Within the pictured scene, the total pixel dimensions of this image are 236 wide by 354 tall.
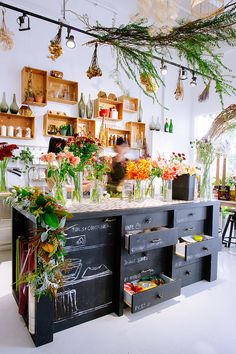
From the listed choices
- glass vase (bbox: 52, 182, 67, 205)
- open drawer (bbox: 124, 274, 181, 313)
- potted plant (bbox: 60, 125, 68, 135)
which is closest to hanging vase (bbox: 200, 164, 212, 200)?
open drawer (bbox: 124, 274, 181, 313)

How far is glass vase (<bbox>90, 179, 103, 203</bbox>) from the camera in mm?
2332

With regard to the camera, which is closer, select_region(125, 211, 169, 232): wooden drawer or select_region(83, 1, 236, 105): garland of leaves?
select_region(83, 1, 236, 105): garland of leaves

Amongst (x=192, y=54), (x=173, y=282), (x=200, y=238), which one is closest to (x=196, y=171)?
(x=200, y=238)

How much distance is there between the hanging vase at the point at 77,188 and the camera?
221 centimetres

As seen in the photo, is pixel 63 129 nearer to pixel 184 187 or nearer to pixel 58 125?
pixel 58 125

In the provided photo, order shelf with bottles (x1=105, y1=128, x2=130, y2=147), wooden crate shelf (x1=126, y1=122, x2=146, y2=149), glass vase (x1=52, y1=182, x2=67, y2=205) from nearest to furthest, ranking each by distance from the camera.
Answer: glass vase (x1=52, y1=182, x2=67, y2=205), shelf with bottles (x1=105, y1=128, x2=130, y2=147), wooden crate shelf (x1=126, y1=122, x2=146, y2=149)

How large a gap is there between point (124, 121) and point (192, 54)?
4903 mm

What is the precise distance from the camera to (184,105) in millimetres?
6570

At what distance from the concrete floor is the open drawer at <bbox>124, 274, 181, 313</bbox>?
0.34ft

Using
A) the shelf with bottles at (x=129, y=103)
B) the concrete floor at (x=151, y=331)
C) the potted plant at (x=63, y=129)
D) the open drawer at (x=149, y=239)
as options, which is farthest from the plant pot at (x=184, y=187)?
the shelf with bottles at (x=129, y=103)

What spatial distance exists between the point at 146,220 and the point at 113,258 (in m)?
0.43

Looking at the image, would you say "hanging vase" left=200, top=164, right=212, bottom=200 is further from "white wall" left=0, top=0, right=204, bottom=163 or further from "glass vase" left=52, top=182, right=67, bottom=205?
"white wall" left=0, top=0, right=204, bottom=163

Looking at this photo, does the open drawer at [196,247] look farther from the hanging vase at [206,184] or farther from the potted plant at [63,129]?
the potted plant at [63,129]

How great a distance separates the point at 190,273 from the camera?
2.73 metres
